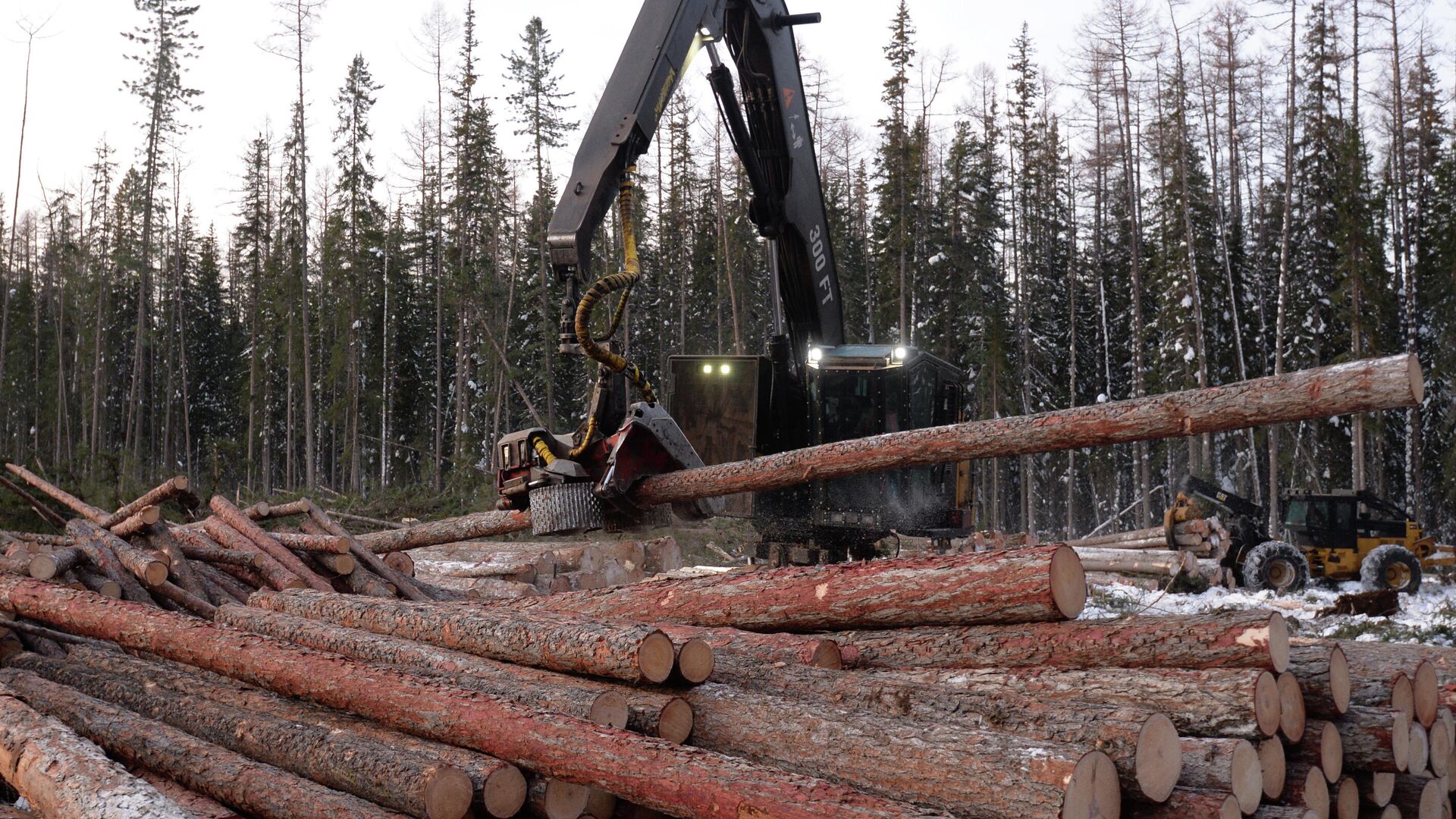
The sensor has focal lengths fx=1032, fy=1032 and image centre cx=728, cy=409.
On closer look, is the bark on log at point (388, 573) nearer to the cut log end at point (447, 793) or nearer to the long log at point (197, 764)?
the long log at point (197, 764)

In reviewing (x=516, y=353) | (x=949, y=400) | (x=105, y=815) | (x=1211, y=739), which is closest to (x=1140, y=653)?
(x=1211, y=739)

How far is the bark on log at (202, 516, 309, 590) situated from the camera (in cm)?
720

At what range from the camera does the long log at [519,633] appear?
352 centimetres

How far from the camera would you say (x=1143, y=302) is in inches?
1435

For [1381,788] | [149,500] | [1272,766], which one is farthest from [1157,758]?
[149,500]

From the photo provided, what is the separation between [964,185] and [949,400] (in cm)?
2843

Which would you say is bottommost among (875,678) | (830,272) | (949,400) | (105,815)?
(105,815)

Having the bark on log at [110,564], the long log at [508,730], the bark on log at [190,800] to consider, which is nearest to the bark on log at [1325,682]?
the long log at [508,730]

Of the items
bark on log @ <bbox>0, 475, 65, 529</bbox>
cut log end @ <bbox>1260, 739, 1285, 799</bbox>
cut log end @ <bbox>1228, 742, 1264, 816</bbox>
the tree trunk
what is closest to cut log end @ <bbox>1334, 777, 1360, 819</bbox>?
cut log end @ <bbox>1260, 739, 1285, 799</bbox>

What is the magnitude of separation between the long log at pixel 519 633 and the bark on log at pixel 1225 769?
5.51 ft

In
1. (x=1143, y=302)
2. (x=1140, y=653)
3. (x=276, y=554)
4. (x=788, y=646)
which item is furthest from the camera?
(x=1143, y=302)

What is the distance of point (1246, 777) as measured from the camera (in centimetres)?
316

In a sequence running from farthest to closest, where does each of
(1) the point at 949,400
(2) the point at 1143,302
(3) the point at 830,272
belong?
(2) the point at 1143,302
(1) the point at 949,400
(3) the point at 830,272

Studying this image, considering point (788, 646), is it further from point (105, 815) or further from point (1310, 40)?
point (1310, 40)
